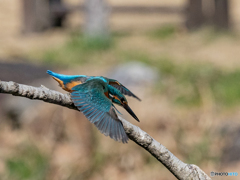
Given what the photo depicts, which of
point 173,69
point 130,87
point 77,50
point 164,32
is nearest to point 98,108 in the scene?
point 130,87

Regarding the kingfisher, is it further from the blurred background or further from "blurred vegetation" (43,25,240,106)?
"blurred vegetation" (43,25,240,106)

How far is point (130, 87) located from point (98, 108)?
3.67 meters

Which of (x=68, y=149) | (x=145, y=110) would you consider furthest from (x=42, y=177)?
(x=145, y=110)

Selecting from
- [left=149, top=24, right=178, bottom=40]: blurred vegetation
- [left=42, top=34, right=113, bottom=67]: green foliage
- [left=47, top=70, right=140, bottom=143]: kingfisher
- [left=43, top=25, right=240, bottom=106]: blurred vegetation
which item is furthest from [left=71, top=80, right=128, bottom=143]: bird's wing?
[left=149, top=24, right=178, bottom=40]: blurred vegetation

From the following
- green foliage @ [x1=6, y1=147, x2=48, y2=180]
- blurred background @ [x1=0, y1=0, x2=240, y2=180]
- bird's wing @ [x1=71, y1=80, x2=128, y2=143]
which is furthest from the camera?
blurred background @ [x1=0, y1=0, x2=240, y2=180]

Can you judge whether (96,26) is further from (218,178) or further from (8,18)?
(8,18)

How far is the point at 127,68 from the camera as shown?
5352 mm

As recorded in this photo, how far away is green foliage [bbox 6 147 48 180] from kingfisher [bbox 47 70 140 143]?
2127mm

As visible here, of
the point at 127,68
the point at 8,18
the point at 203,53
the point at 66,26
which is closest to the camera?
the point at 127,68

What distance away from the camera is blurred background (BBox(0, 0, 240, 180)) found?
3656 millimetres

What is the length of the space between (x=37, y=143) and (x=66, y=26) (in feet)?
17.4

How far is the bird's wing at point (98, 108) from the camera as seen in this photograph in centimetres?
128

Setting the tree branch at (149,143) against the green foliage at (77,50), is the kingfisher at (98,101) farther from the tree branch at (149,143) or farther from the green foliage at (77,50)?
the green foliage at (77,50)

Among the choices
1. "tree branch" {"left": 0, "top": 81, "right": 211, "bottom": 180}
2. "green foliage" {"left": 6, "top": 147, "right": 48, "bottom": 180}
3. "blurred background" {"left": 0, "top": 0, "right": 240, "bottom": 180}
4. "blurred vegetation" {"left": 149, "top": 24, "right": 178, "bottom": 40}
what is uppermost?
"blurred vegetation" {"left": 149, "top": 24, "right": 178, "bottom": 40}
